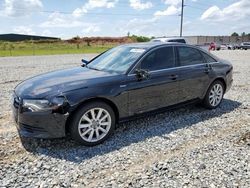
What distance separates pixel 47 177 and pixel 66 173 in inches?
9.2

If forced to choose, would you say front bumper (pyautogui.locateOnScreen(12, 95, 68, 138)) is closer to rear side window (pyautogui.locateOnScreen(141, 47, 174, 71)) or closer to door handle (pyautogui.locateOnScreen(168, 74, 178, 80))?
rear side window (pyautogui.locateOnScreen(141, 47, 174, 71))

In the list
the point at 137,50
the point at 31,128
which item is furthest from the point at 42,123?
the point at 137,50

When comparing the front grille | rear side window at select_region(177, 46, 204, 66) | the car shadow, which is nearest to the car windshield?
rear side window at select_region(177, 46, 204, 66)

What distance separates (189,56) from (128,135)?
2216 mm

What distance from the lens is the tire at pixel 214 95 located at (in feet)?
20.1

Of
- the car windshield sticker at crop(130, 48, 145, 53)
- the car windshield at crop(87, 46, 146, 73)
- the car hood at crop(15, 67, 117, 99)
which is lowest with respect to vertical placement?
the car hood at crop(15, 67, 117, 99)

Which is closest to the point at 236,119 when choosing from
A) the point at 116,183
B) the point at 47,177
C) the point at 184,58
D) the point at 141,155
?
the point at 184,58

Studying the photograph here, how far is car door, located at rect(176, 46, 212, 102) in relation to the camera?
554cm

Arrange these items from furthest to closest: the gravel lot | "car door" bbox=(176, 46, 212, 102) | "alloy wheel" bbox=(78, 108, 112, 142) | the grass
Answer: the grass < "car door" bbox=(176, 46, 212, 102) < "alloy wheel" bbox=(78, 108, 112, 142) < the gravel lot

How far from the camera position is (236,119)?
18.6ft

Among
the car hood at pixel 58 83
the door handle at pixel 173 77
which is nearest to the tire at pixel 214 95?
the door handle at pixel 173 77

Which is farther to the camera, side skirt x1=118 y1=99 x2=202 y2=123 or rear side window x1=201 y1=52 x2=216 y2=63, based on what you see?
rear side window x1=201 y1=52 x2=216 y2=63

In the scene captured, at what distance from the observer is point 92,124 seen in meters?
4.31

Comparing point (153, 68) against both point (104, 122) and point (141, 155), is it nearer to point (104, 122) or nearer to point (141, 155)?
point (104, 122)
